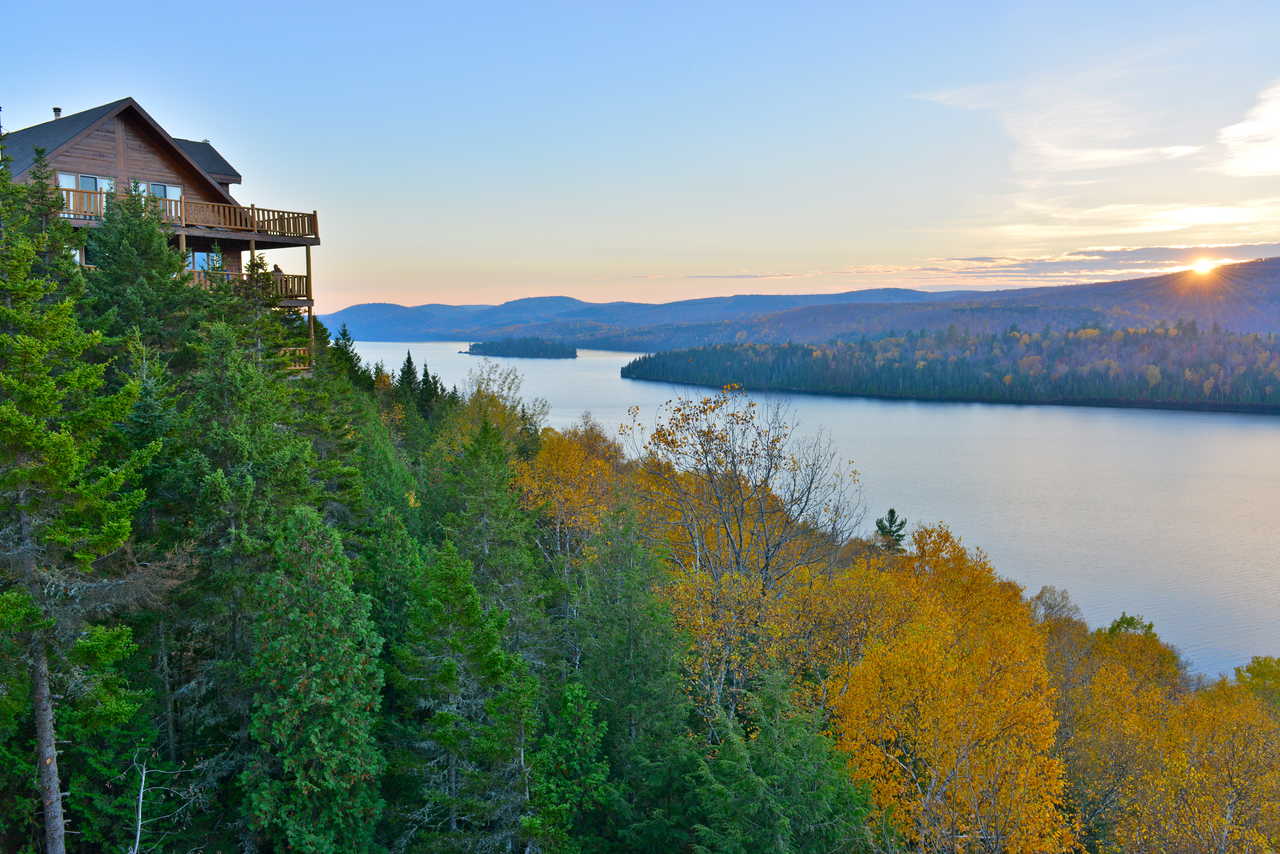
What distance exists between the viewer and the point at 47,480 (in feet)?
43.2

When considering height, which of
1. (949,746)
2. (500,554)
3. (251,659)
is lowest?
(949,746)

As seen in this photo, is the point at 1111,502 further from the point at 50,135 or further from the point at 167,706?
the point at 50,135

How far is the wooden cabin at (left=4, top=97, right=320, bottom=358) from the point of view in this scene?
2817cm

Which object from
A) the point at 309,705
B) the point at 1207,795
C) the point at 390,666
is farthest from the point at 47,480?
the point at 1207,795

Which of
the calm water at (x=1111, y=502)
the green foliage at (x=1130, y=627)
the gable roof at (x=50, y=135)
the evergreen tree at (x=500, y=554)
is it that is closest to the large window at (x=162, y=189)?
the gable roof at (x=50, y=135)

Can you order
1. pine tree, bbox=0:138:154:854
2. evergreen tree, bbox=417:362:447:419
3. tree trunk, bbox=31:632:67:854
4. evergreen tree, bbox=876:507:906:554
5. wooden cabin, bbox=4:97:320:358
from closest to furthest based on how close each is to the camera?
pine tree, bbox=0:138:154:854 → tree trunk, bbox=31:632:67:854 → wooden cabin, bbox=4:97:320:358 → evergreen tree, bbox=876:507:906:554 → evergreen tree, bbox=417:362:447:419

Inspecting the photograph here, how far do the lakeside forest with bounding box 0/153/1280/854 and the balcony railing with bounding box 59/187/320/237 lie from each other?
4.92m

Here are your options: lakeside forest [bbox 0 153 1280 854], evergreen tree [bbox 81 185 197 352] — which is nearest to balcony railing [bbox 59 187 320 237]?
evergreen tree [bbox 81 185 197 352]

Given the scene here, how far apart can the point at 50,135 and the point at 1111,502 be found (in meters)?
93.9

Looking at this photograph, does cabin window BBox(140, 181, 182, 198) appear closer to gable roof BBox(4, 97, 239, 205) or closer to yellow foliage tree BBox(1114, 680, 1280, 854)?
gable roof BBox(4, 97, 239, 205)

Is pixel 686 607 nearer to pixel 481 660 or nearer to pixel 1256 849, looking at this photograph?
pixel 481 660

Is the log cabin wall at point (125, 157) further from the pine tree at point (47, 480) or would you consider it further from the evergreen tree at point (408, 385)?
the evergreen tree at point (408, 385)

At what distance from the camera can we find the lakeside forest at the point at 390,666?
1410 centimetres

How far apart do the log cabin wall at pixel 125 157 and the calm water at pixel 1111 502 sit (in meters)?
48.3
